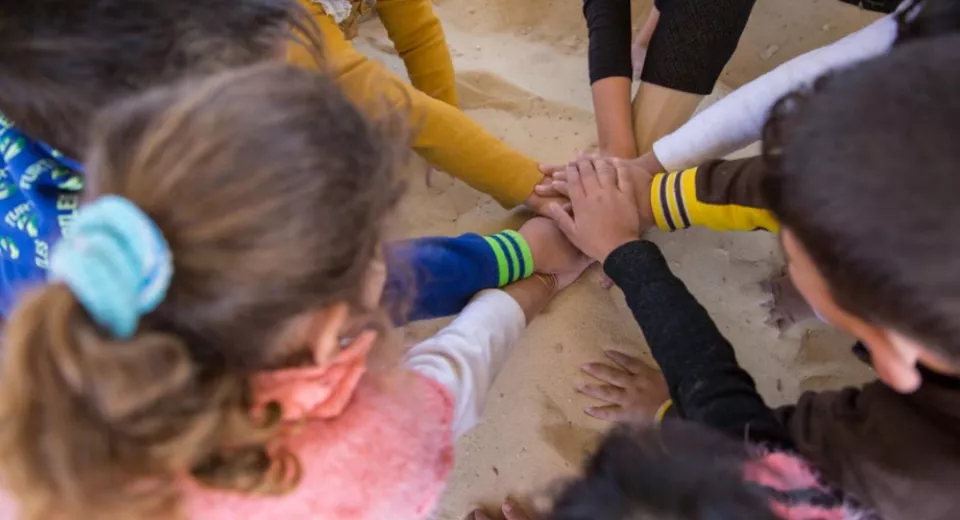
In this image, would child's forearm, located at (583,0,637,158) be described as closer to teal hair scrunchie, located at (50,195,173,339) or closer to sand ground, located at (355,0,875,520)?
sand ground, located at (355,0,875,520)

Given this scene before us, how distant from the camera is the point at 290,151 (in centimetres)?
49

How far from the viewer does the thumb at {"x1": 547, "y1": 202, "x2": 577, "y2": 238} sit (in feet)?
3.38

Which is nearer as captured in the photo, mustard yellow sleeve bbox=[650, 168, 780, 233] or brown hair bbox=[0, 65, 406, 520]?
brown hair bbox=[0, 65, 406, 520]

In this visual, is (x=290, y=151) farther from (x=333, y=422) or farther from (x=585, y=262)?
(x=585, y=262)

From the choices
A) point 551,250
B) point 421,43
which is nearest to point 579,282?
point 551,250

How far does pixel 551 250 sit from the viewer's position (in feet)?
3.44

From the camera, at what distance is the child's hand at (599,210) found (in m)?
0.98

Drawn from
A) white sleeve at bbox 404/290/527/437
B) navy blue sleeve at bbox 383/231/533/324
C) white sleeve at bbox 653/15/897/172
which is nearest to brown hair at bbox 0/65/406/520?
white sleeve at bbox 404/290/527/437

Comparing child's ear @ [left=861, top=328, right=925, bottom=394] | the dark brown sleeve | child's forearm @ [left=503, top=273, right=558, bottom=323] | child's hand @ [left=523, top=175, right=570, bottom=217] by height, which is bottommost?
child's forearm @ [left=503, top=273, right=558, bottom=323]

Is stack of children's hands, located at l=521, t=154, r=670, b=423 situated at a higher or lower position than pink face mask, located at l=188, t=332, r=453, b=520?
lower

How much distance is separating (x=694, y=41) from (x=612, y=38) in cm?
13

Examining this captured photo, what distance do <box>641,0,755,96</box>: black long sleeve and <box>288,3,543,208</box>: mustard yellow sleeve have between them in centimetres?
24

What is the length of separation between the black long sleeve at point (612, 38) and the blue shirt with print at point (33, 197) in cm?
76

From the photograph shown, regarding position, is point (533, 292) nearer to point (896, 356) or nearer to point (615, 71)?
point (615, 71)
